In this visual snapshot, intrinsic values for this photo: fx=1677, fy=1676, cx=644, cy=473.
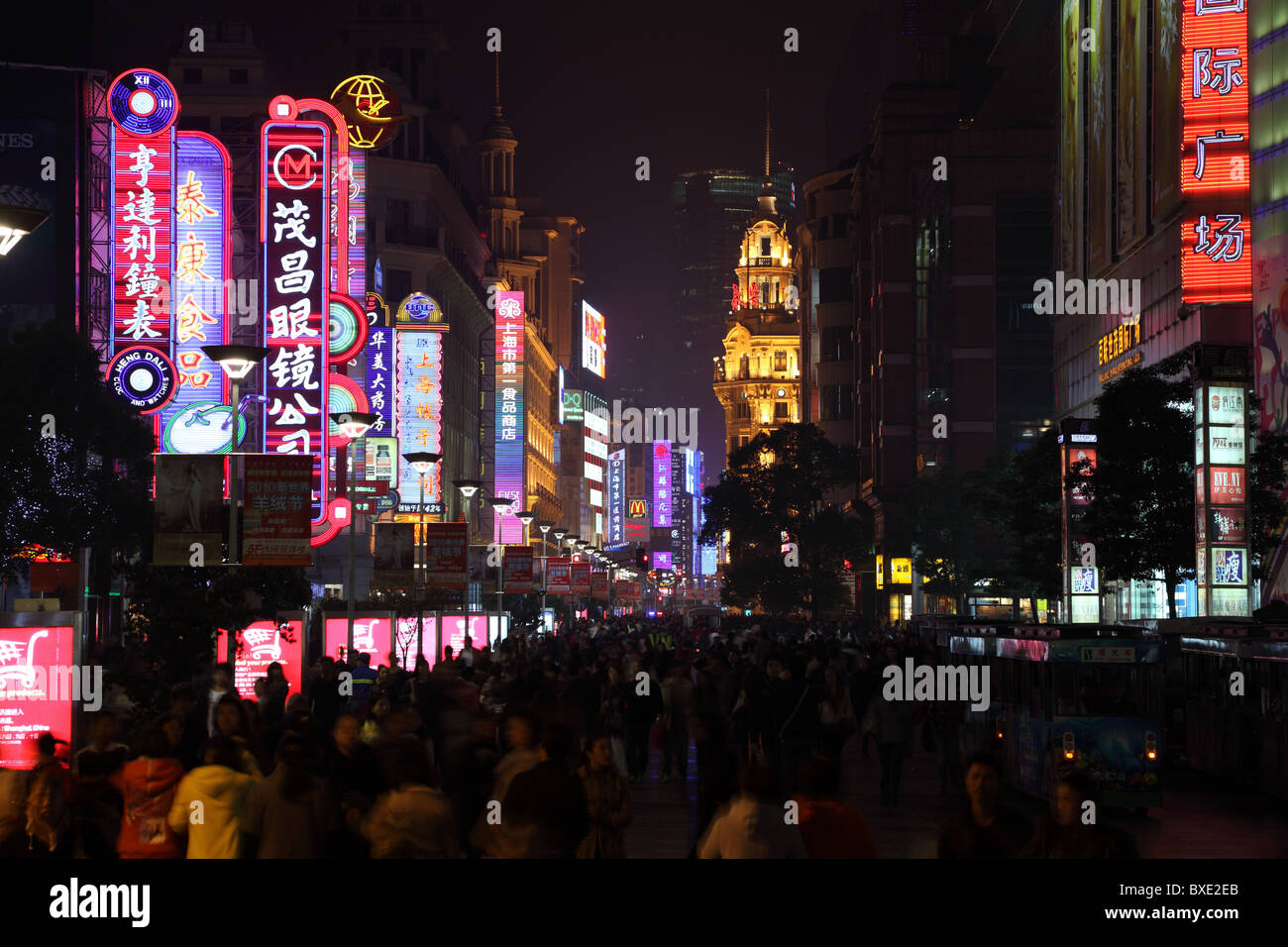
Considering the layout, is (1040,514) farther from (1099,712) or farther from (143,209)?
(1099,712)

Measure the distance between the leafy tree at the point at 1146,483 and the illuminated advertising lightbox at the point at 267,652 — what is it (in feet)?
81.9

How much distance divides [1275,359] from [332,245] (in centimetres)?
2692

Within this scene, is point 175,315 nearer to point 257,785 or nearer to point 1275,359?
point 1275,359

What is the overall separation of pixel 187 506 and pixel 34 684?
298 inches

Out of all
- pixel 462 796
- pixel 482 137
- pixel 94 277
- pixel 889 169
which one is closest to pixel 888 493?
pixel 889 169

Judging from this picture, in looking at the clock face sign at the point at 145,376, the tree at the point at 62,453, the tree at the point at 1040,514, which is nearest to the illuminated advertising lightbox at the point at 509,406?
the tree at the point at 62,453

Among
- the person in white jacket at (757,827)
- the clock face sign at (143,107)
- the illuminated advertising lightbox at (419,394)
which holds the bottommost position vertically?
the person in white jacket at (757,827)

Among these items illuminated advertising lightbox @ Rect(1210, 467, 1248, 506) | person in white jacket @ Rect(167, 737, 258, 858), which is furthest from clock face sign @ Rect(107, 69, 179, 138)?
person in white jacket @ Rect(167, 737, 258, 858)

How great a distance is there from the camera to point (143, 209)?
45.2 meters

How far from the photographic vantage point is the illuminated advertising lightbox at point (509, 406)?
120 m

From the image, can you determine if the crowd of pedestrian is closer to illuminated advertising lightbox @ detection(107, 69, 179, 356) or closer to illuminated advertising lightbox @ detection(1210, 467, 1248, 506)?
illuminated advertising lightbox @ detection(1210, 467, 1248, 506)

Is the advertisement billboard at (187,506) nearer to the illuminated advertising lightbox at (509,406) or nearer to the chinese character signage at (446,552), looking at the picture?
the chinese character signage at (446,552)

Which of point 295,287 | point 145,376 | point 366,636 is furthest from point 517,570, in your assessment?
point 366,636
